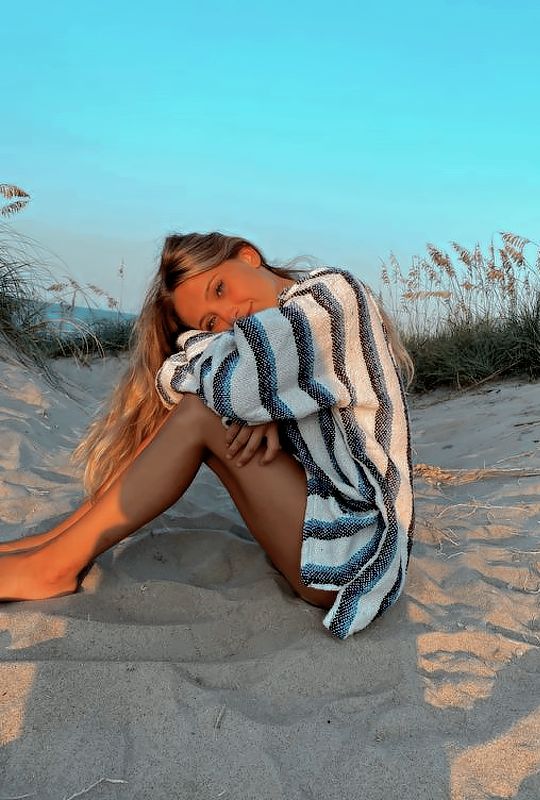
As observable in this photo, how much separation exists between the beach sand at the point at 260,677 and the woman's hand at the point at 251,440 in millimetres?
409

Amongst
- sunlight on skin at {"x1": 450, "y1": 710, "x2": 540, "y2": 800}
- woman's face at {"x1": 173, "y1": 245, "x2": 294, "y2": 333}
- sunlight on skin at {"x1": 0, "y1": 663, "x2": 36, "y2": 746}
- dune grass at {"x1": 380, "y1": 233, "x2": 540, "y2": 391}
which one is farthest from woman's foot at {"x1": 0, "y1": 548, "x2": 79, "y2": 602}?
dune grass at {"x1": 380, "y1": 233, "x2": 540, "y2": 391}

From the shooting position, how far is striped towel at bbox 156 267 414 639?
162cm

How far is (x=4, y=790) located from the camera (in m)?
1.10

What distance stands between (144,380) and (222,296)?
1.28 ft

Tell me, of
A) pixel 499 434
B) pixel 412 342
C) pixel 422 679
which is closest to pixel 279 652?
pixel 422 679

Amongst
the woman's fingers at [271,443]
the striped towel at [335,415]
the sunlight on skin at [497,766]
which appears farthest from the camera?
the woman's fingers at [271,443]

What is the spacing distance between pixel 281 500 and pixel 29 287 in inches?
144

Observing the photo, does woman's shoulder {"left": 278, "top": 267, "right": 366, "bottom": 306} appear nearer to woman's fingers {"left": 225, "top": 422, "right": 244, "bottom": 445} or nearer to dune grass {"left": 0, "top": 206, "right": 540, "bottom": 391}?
woman's fingers {"left": 225, "top": 422, "right": 244, "bottom": 445}

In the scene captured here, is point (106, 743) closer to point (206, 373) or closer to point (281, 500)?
point (281, 500)

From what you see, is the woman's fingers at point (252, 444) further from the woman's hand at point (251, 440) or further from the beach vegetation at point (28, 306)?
the beach vegetation at point (28, 306)

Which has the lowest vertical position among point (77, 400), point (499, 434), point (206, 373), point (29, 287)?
point (499, 434)

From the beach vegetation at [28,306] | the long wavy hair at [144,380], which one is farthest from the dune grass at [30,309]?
the long wavy hair at [144,380]

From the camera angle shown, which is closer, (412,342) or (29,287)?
(29,287)

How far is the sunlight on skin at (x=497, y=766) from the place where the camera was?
1117 mm
